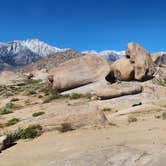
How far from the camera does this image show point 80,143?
1401 cm

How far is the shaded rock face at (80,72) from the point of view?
3569 cm

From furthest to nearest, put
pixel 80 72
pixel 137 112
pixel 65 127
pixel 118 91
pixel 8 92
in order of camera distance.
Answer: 1. pixel 8 92
2. pixel 80 72
3. pixel 118 91
4. pixel 137 112
5. pixel 65 127

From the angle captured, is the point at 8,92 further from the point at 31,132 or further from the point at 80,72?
the point at 31,132

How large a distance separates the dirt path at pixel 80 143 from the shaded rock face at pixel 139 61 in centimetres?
1746

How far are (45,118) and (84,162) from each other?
757 cm

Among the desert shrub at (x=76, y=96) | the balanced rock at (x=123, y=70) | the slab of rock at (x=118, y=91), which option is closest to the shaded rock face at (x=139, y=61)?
the balanced rock at (x=123, y=70)

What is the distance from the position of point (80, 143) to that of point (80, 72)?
2240 centimetres

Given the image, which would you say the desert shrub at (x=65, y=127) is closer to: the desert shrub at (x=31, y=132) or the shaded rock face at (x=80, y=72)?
the desert shrub at (x=31, y=132)

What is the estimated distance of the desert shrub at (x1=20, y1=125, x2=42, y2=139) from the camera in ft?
53.9

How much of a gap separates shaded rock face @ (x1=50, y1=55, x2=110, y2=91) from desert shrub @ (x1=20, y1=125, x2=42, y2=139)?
19.0m

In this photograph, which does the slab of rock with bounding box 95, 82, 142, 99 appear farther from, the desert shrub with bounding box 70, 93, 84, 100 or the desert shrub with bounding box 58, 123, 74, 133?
the desert shrub with bounding box 58, 123, 74, 133

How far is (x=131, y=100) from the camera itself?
2656 cm

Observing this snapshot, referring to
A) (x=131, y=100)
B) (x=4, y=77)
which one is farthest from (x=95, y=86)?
(x=4, y=77)

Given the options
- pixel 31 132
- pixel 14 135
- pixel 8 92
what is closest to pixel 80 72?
Result: pixel 8 92
